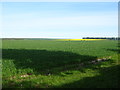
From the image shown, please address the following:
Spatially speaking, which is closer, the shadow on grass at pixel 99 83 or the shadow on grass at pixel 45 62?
the shadow on grass at pixel 99 83

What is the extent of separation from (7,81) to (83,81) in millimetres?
4922

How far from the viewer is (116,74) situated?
1420 centimetres

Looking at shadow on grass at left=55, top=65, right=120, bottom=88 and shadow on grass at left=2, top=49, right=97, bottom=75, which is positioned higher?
shadow on grass at left=2, top=49, right=97, bottom=75

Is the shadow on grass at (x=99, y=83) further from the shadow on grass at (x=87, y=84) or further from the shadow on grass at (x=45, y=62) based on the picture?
the shadow on grass at (x=45, y=62)

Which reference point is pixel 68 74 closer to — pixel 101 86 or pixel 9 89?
pixel 101 86

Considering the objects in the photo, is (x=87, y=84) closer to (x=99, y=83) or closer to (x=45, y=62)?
(x=99, y=83)

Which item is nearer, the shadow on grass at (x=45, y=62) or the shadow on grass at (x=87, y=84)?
the shadow on grass at (x=87, y=84)

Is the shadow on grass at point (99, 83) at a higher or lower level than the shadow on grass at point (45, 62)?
lower

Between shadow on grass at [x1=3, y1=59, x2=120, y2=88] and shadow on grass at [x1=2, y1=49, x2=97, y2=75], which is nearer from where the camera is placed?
shadow on grass at [x1=3, y1=59, x2=120, y2=88]

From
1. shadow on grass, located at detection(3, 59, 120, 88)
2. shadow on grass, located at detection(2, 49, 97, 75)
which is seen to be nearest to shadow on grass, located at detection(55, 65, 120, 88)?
shadow on grass, located at detection(3, 59, 120, 88)

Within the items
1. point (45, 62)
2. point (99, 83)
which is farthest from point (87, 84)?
point (45, 62)

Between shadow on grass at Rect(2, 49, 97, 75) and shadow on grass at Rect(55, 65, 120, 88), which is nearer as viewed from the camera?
shadow on grass at Rect(55, 65, 120, 88)

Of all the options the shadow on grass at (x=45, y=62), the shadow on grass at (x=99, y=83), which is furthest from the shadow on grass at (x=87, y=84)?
the shadow on grass at (x=45, y=62)

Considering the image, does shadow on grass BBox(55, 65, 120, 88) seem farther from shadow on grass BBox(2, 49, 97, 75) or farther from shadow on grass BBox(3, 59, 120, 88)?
shadow on grass BBox(2, 49, 97, 75)
